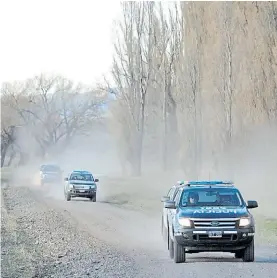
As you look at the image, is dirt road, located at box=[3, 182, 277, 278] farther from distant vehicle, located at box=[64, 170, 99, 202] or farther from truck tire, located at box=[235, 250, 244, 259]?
distant vehicle, located at box=[64, 170, 99, 202]

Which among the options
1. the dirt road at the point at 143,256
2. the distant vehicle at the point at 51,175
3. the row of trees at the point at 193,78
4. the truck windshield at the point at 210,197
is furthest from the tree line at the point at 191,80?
the truck windshield at the point at 210,197

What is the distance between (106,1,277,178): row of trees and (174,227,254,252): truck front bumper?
27.7 meters

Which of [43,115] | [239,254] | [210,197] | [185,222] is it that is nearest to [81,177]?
[210,197]

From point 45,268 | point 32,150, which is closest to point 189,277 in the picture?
point 45,268

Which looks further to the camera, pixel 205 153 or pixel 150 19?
pixel 150 19

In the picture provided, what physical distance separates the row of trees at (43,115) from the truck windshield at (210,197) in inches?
3454

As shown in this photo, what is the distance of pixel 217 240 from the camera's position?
15.5 m

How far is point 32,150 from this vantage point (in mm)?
108875

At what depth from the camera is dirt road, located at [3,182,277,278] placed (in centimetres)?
1454

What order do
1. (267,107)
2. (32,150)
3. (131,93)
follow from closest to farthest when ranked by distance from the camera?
1. (267,107)
2. (131,93)
3. (32,150)

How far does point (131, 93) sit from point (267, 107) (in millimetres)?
22876

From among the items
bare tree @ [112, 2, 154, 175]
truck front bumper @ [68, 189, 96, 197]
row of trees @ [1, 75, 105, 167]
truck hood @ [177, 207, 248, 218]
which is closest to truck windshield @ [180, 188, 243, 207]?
truck hood @ [177, 207, 248, 218]

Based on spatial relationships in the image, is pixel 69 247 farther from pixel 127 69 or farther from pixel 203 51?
pixel 127 69

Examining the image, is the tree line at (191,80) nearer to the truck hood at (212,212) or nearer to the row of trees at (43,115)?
the truck hood at (212,212)
